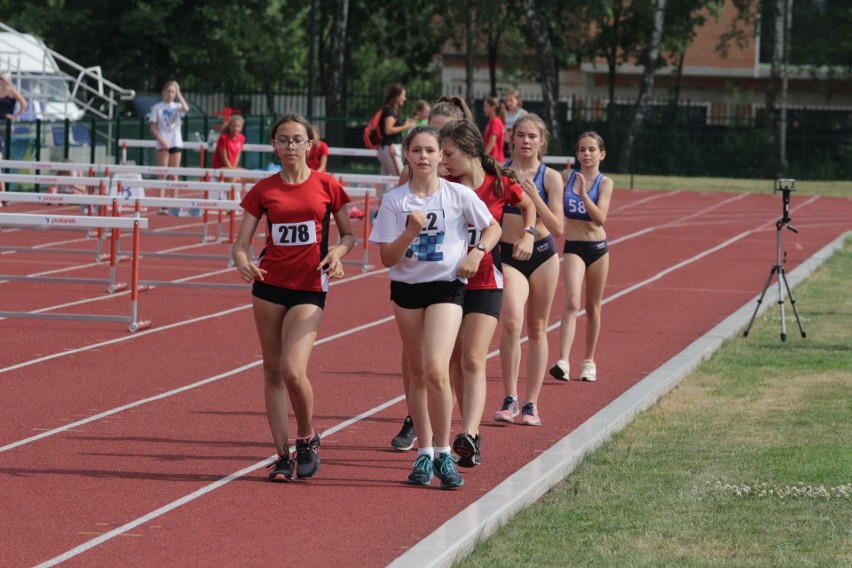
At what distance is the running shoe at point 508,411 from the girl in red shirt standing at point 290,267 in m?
1.94

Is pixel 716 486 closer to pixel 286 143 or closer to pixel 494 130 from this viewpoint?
pixel 286 143

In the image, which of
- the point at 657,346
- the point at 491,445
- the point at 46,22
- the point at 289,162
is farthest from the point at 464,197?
the point at 46,22

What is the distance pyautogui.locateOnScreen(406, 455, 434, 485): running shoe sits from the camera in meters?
7.79

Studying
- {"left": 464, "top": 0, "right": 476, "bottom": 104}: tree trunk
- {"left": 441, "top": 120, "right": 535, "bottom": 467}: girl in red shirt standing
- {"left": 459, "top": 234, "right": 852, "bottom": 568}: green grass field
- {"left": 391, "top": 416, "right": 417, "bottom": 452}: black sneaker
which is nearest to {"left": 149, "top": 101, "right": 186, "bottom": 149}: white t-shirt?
{"left": 459, "top": 234, "right": 852, "bottom": 568}: green grass field

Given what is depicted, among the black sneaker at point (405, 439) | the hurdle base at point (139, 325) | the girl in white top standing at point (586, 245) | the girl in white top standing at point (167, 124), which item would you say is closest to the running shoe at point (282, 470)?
the black sneaker at point (405, 439)

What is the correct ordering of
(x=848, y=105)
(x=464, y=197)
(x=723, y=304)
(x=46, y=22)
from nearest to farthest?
(x=464, y=197)
(x=723, y=304)
(x=46, y=22)
(x=848, y=105)

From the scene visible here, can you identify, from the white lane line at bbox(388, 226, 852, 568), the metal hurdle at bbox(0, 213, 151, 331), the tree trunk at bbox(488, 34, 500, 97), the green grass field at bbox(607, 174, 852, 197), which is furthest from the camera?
the tree trunk at bbox(488, 34, 500, 97)

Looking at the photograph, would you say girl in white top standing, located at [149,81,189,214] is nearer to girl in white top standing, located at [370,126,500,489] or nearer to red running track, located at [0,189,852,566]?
red running track, located at [0,189,852,566]

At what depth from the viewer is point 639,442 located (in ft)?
29.8

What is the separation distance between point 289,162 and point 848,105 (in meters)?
56.5

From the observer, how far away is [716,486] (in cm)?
778

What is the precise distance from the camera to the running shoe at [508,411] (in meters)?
9.60

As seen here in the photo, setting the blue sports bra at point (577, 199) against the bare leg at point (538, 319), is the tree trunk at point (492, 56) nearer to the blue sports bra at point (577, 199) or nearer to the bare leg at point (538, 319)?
the blue sports bra at point (577, 199)

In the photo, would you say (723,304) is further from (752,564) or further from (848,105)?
(848,105)
